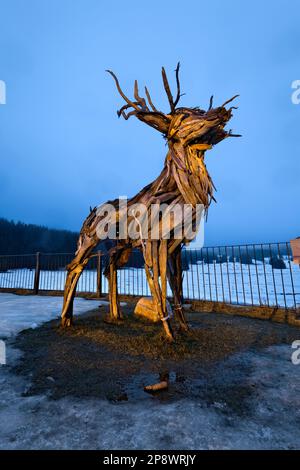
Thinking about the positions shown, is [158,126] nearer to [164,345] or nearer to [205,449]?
[164,345]

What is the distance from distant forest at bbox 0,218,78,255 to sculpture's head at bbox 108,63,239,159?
35.5 m

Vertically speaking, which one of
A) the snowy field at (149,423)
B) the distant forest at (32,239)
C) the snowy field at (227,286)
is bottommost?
the snowy field at (149,423)

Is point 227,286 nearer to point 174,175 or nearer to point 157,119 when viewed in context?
point 174,175

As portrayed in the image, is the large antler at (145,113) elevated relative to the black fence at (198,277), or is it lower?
elevated

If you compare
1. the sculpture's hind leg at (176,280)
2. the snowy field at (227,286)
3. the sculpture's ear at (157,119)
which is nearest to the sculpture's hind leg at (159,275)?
the sculpture's hind leg at (176,280)

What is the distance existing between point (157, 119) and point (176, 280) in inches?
109

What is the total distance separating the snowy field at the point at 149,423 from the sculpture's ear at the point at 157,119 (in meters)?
3.66

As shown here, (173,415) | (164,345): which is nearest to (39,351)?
(164,345)

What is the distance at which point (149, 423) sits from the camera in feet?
5.71

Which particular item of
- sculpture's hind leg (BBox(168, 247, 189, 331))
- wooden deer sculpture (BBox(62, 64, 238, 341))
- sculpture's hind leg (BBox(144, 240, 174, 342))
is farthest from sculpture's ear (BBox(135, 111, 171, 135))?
sculpture's hind leg (BBox(168, 247, 189, 331))

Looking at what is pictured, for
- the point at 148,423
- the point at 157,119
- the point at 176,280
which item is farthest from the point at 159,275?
the point at 157,119

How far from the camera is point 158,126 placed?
3.93 m

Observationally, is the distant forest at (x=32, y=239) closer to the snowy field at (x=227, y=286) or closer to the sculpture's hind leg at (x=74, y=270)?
the snowy field at (x=227, y=286)

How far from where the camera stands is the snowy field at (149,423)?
1.55 metres
